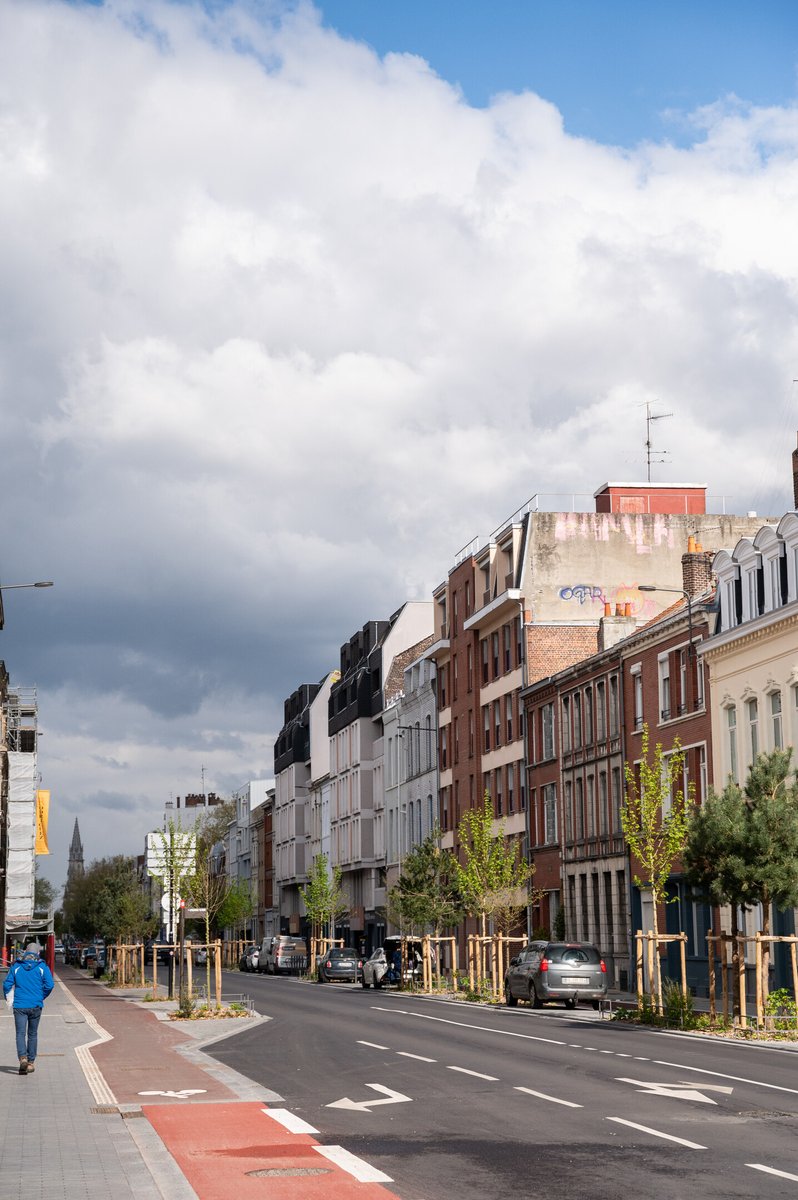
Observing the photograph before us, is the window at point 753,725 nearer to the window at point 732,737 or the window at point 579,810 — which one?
the window at point 732,737

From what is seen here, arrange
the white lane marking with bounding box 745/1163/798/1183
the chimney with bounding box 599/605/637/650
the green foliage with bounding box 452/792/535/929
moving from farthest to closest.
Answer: the chimney with bounding box 599/605/637/650 → the green foliage with bounding box 452/792/535/929 → the white lane marking with bounding box 745/1163/798/1183

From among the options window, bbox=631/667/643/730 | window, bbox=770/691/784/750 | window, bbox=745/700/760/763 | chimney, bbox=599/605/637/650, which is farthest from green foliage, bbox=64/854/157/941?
window, bbox=770/691/784/750

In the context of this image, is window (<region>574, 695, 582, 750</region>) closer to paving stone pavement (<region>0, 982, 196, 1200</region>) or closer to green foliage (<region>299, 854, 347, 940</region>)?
green foliage (<region>299, 854, 347, 940</region>)

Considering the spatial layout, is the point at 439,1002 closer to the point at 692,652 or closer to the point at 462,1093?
the point at 692,652

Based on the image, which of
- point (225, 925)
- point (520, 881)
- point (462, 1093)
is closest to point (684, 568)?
point (520, 881)

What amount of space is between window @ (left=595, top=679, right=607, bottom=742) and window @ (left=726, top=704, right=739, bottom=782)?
444 inches

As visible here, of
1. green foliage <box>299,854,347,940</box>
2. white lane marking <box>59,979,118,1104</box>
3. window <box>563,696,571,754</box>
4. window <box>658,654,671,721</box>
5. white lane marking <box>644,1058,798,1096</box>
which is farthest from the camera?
green foliage <box>299,854,347,940</box>

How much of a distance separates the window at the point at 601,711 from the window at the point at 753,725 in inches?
506

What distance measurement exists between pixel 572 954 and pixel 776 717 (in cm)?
803

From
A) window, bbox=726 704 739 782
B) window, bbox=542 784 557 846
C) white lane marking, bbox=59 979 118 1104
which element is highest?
window, bbox=726 704 739 782

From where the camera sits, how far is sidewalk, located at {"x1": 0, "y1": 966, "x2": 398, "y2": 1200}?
42.0 ft

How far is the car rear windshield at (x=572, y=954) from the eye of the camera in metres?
42.9

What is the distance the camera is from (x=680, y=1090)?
20469 mm

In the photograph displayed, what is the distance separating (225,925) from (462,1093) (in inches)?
4856
